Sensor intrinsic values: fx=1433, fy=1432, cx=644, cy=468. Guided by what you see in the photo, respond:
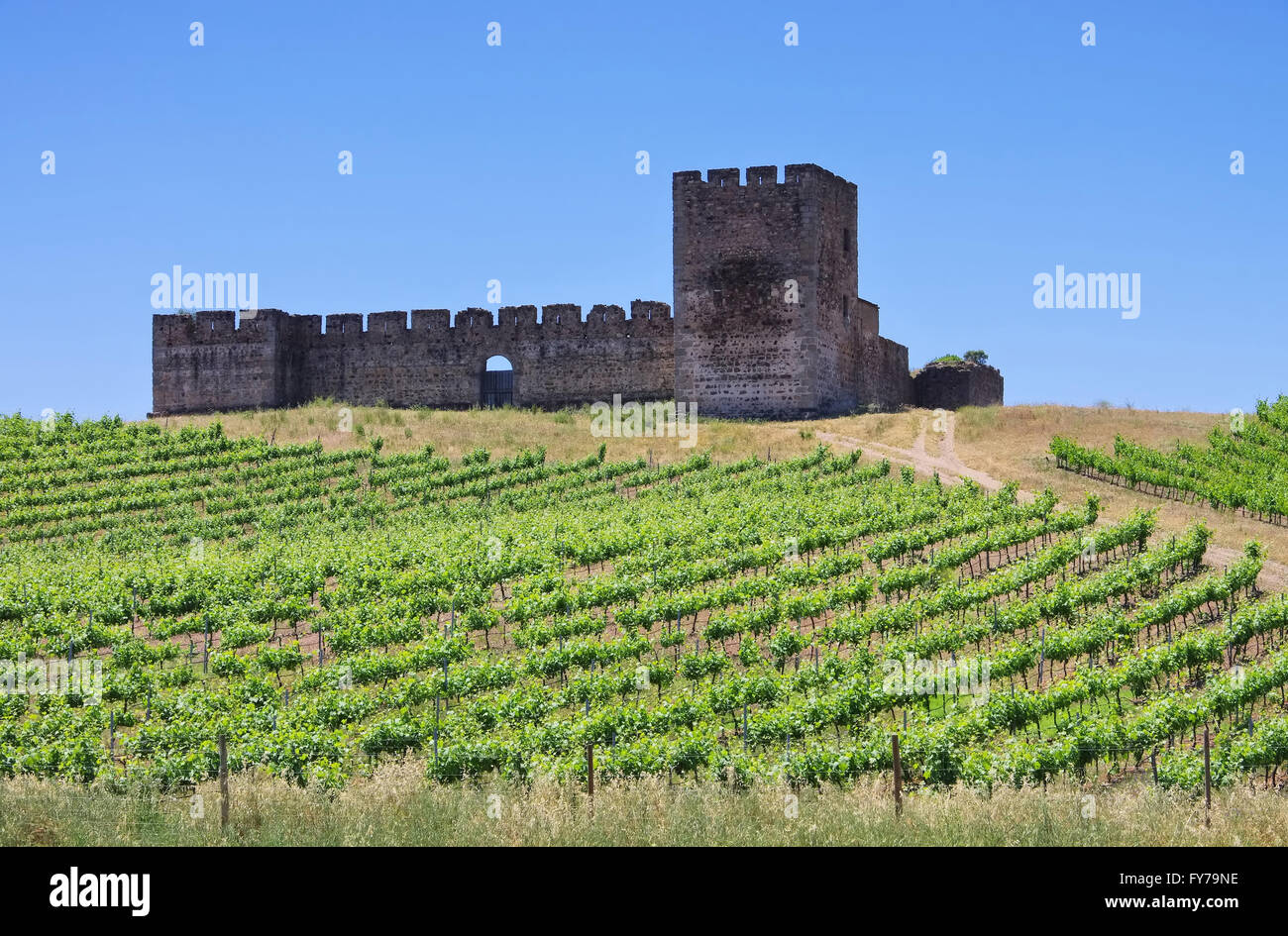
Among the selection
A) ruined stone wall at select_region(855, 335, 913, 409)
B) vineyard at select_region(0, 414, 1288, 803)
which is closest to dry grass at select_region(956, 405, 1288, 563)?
vineyard at select_region(0, 414, 1288, 803)

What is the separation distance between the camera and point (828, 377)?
3712 centimetres

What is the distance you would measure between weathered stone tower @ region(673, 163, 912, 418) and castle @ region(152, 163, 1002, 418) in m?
0.04

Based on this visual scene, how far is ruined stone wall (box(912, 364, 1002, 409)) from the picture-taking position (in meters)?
42.8

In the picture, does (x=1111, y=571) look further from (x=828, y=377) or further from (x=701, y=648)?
(x=828, y=377)

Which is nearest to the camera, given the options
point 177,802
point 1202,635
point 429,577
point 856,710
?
point 177,802

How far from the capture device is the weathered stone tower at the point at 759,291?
3628 centimetres

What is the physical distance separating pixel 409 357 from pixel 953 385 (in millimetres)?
16113

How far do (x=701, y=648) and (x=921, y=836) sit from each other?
973 centimetres

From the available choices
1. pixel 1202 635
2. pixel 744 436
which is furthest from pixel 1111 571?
pixel 744 436

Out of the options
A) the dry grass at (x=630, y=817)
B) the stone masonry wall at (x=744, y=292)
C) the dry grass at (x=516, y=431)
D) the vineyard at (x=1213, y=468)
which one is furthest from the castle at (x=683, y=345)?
the dry grass at (x=630, y=817)

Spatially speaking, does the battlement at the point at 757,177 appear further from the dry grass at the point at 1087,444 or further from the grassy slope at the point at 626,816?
the grassy slope at the point at 626,816

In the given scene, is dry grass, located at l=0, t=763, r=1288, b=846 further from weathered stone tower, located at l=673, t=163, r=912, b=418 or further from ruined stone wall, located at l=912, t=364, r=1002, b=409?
ruined stone wall, located at l=912, t=364, r=1002, b=409

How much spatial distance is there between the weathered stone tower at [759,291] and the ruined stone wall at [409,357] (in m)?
1.64

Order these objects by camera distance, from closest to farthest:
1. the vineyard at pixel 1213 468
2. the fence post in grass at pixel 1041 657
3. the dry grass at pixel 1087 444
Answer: the fence post in grass at pixel 1041 657 → the dry grass at pixel 1087 444 → the vineyard at pixel 1213 468
